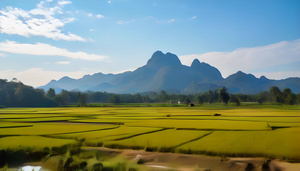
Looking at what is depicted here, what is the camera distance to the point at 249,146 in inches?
607

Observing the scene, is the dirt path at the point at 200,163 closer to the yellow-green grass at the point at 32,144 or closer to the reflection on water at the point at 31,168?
the yellow-green grass at the point at 32,144

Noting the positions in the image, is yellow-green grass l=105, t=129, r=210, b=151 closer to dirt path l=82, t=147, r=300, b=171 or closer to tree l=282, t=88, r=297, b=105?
dirt path l=82, t=147, r=300, b=171

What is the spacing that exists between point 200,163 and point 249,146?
442 cm

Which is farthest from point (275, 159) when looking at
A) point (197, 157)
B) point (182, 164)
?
point (182, 164)

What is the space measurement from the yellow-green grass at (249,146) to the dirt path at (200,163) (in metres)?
0.76

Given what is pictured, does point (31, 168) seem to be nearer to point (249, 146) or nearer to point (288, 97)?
point (249, 146)

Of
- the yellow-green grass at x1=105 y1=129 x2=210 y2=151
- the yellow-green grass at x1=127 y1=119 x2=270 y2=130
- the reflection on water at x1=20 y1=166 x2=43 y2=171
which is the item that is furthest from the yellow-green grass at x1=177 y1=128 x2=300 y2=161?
the reflection on water at x1=20 y1=166 x2=43 y2=171

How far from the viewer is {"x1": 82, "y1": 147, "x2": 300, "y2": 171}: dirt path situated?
39.6 feet

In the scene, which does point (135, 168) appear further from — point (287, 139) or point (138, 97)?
point (138, 97)

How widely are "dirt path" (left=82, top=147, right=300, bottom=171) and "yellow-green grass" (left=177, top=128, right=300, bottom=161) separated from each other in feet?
2.50

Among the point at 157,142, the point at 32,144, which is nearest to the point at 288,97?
the point at 157,142

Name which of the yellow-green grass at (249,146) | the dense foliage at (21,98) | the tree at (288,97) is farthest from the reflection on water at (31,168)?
the dense foliage at (21,98)

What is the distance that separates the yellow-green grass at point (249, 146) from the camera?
45.5 ft

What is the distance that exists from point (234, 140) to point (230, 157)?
400 cm
